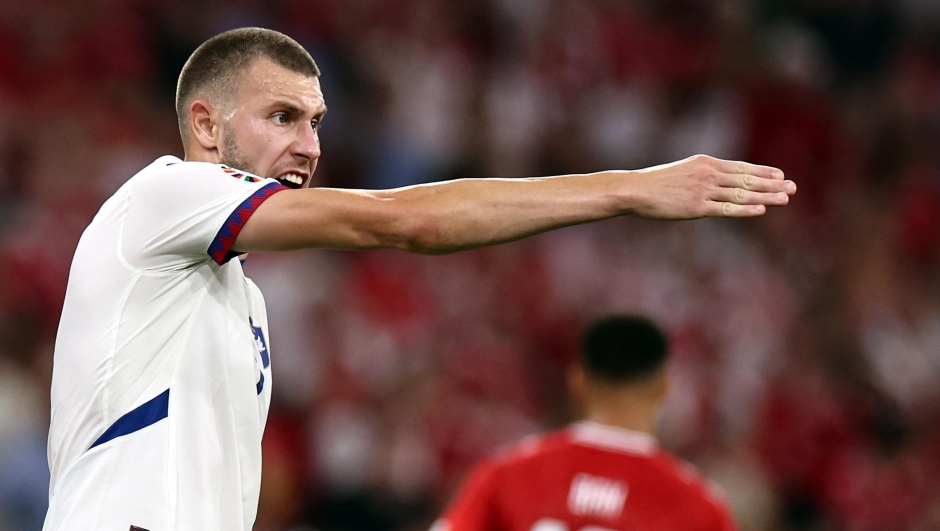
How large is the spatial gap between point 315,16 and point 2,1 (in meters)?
2.84

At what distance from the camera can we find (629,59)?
512 inches

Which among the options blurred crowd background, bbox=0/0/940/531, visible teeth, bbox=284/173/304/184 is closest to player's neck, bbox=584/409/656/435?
visible teeth, bbox=284/173/304/184

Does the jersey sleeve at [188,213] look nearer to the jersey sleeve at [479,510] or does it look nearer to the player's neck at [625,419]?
the jersey sleeve at [479,510]

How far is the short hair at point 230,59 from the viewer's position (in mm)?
3656

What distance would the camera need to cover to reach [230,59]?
3.66 m

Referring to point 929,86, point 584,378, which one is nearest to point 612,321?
point 584,378

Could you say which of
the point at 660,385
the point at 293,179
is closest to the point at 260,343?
the point at 293,179

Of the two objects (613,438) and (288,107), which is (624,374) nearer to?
(613,438)

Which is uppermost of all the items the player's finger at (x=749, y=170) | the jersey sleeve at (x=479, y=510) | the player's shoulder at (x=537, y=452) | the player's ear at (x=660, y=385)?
the player's finger at (x=749, y=170)

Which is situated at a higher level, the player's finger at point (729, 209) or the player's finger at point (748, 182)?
the player's finger at point (748, 182)

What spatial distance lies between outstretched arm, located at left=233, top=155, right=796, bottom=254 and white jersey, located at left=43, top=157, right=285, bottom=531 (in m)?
0.14

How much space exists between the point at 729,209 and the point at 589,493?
1.55 m

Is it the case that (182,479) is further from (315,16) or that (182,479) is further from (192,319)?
(315,16)

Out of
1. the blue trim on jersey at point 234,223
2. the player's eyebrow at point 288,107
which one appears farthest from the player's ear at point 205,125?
the blue trim on jersey at point 234,223
